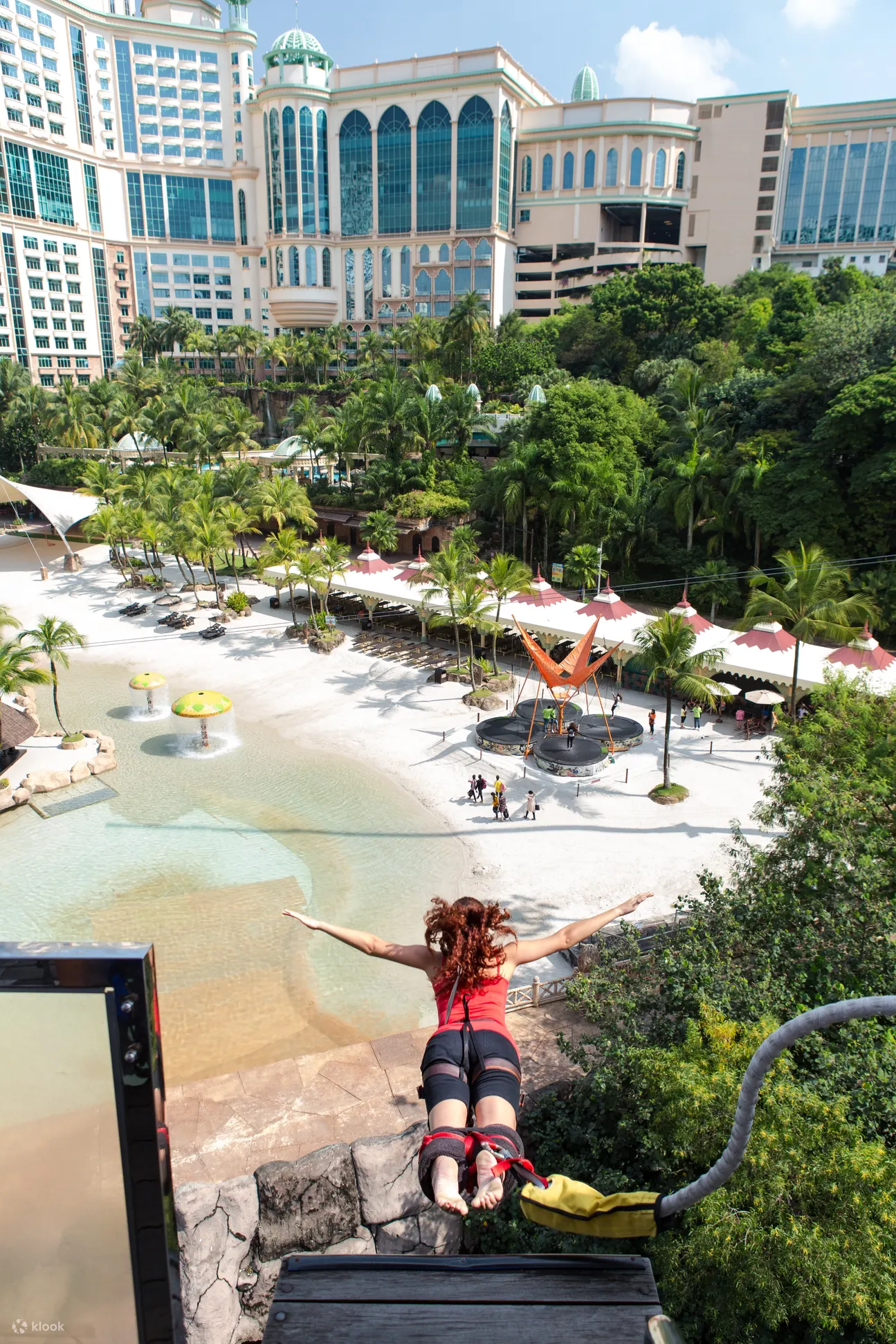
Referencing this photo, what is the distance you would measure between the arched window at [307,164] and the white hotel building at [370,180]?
0.20 metres

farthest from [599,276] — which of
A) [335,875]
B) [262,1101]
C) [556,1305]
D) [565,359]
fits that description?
[556,1305]

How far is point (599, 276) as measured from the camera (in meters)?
88.9

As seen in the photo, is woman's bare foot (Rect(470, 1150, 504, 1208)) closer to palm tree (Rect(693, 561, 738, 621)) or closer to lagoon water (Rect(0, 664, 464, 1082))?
lagoon water (Rect(0, 664, 464, 1082))

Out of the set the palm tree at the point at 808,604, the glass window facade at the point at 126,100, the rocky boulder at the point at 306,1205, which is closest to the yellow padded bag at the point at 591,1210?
the rocky boulder at the point at 306,1205

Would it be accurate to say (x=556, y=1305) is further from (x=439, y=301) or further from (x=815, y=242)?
(x=815, y=242)

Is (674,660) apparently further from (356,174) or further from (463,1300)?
(356,174)

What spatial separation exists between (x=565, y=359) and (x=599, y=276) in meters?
29.2

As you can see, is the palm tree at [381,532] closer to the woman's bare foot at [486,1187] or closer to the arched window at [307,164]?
the woman's bare foot at [486,1187]

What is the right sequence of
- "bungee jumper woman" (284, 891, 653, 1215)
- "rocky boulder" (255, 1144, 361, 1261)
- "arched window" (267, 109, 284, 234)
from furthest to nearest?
1. "arched window" (267, 109, 284, 234)
2. "rocky boulder" (255, 1144, 361, 1261)
3. "bungee jumper woman" (284, 891, 653, 1215)

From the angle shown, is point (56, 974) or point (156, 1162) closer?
point (56, 974)

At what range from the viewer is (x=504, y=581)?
99.8 ft

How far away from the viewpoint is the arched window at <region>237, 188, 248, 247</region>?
110m

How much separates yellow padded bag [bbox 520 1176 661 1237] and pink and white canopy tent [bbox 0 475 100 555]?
5145 centimetres

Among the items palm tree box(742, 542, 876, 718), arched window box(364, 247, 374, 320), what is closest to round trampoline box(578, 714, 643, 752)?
palm tree box(742, 542, 876, 718)
